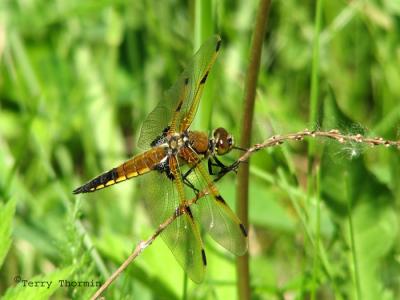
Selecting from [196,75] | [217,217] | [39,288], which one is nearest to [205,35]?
[196,75]

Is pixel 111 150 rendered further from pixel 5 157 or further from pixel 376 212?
pixel 376 212

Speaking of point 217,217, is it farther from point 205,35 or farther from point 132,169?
point 205,35

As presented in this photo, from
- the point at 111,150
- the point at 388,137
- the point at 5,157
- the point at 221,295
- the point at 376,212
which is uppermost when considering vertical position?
the point at 111,150

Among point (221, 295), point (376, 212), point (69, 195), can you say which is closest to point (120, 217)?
point (69, 195)

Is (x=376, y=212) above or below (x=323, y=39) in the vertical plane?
below

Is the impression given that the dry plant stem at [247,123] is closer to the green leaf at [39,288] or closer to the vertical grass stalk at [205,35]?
the vertical grass stalk at [205,35]

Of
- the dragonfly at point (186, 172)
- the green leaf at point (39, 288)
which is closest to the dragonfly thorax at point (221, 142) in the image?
the dragonfly at point (186, 172)
